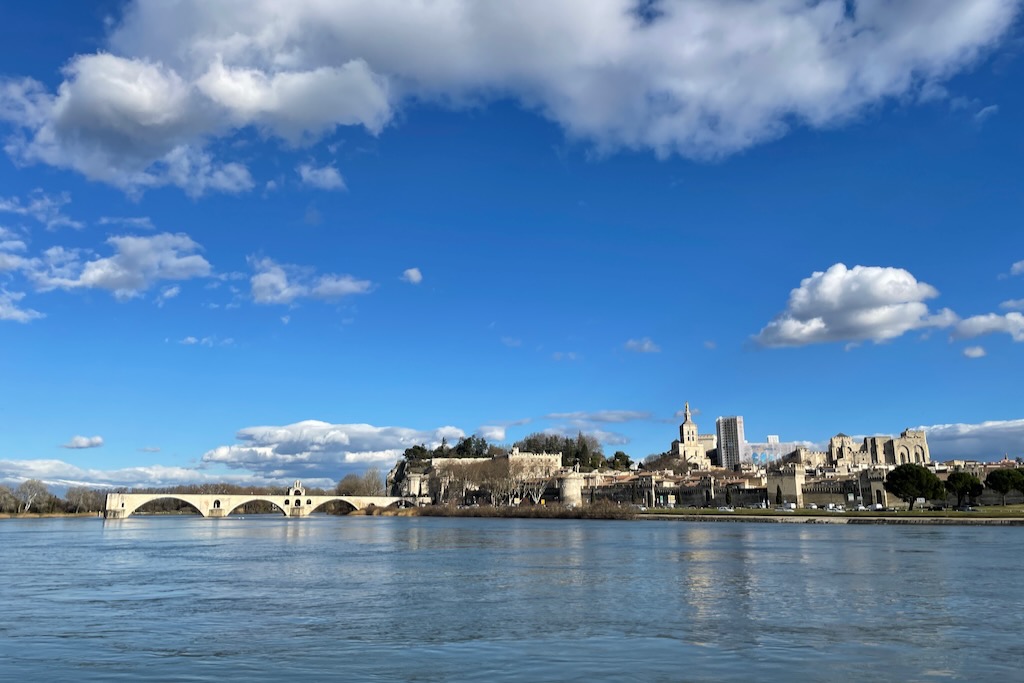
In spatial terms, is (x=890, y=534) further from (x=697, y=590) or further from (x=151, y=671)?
(x=151, y=671)

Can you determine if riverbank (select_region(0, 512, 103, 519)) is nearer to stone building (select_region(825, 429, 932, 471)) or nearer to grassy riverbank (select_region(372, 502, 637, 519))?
grassy riverbank (select_region(372, 502, 637, 519))

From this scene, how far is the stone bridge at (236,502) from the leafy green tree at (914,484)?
292 ft

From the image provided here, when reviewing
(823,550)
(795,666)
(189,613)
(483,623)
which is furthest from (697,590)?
(823,550)

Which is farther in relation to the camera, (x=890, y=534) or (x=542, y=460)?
(x=542, y=460)

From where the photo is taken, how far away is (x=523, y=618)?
20.7 metres

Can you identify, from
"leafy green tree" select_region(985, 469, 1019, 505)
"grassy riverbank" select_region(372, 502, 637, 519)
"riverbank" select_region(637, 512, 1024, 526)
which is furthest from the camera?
"grassy riverbank" select_region(372, 502, 637, 519)

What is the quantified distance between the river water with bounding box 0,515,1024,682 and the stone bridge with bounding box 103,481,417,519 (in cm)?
8432

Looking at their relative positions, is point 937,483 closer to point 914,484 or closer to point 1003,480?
point 914,484

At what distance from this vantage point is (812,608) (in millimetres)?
22094

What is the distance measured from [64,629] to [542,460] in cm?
14415

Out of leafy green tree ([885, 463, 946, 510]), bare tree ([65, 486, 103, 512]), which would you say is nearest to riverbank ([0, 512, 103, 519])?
bare tree ([65, 486, 103, 512])

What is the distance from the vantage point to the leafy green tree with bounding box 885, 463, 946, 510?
89750 millimetres

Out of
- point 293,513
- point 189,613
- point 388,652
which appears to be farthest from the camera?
point 293,513

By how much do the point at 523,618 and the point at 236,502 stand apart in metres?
123
